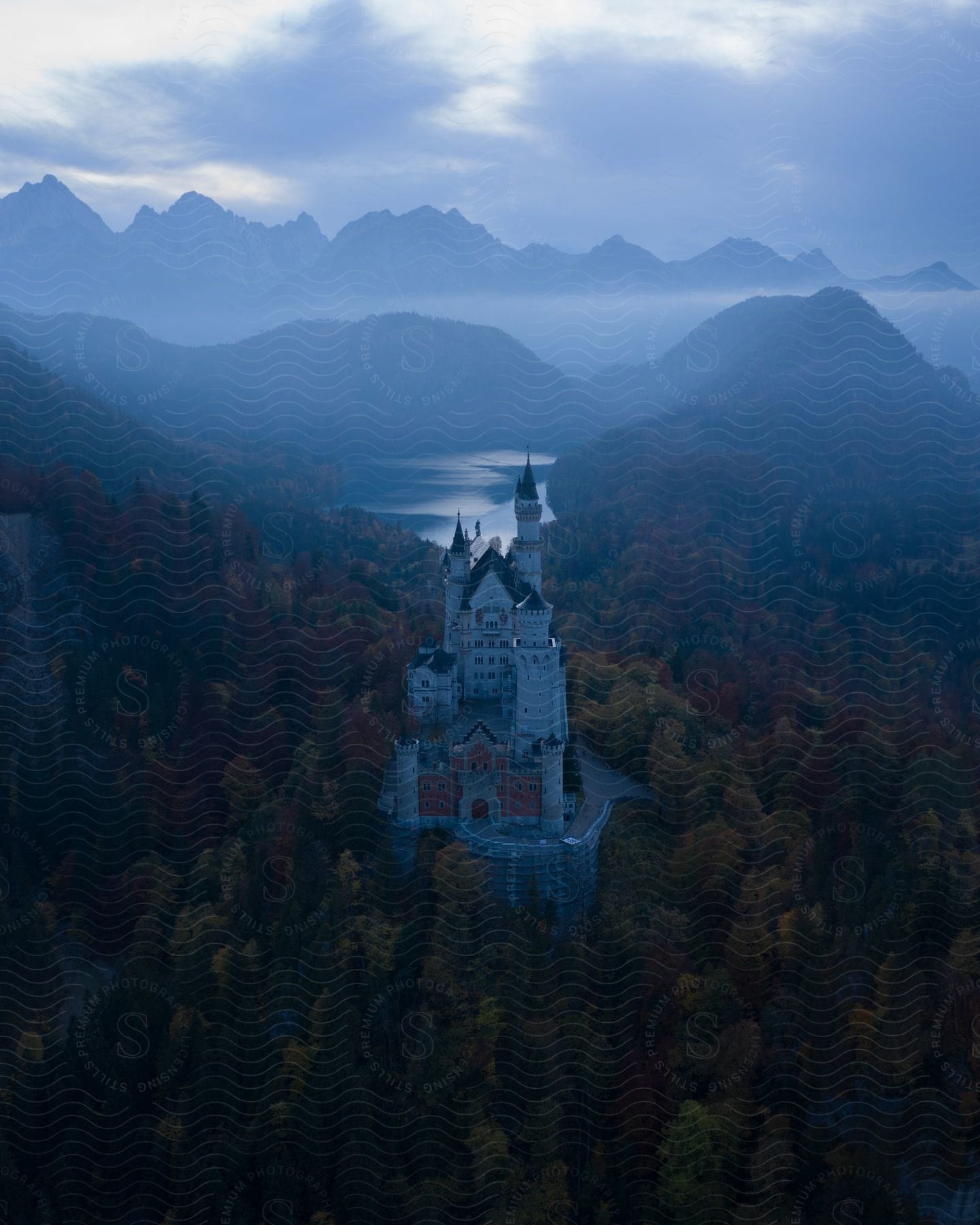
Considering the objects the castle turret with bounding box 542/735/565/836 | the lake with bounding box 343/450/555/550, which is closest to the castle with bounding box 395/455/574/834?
the castle turret with bounding box 542/735/565/836

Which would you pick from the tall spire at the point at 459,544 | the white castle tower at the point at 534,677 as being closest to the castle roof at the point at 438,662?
the white castle tower at the point at 534,677

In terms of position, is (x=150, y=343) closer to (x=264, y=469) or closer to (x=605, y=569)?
(x=264, y=469)

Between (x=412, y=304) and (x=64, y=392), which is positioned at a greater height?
(x=412, y=304)

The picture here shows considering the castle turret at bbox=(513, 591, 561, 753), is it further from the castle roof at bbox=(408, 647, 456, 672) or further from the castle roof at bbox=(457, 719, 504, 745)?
the castle roof at bbox=(408, 647, 456, 672)

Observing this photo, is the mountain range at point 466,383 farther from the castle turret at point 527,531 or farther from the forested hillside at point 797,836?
the castle turret at point 527,531

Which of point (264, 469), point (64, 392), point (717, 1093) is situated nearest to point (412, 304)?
point (264, 469)
